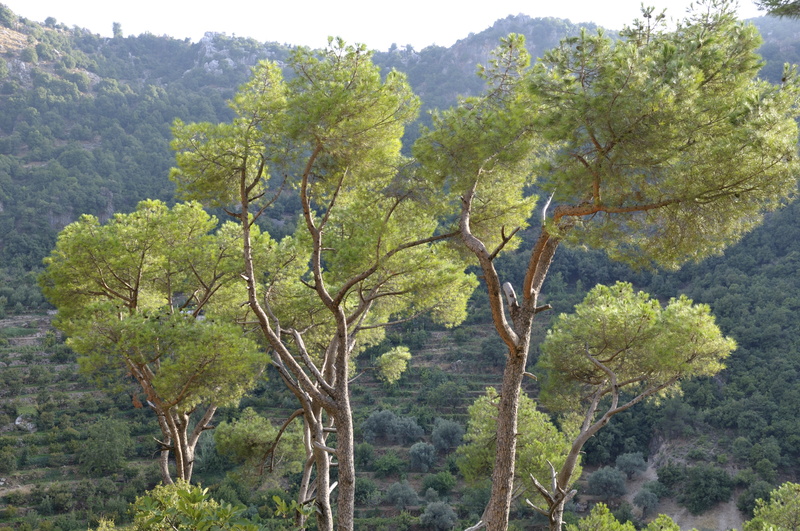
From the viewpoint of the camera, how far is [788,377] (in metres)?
18.0

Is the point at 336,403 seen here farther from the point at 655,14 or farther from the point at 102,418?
the point at 102,418

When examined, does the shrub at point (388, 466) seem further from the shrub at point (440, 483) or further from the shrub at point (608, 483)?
the shrub at point (608, 483)

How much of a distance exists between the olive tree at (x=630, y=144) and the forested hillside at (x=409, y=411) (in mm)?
2334

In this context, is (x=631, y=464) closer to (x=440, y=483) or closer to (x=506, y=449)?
(x=440, y=483)

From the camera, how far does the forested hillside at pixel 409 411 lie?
50.2 ft

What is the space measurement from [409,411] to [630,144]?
1914cm

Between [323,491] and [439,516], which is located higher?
[323,491]

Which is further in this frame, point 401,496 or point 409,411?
point 409,411

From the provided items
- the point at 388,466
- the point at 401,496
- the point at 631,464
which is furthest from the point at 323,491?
the point at 631,464

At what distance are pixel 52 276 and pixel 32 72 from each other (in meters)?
48.2

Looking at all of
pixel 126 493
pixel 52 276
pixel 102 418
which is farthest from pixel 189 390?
pixel 102 418

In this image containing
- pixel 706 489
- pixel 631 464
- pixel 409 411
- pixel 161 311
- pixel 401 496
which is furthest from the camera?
pixel 409 411

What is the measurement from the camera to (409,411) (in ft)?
71.3

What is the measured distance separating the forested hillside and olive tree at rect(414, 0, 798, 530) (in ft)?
7.66
